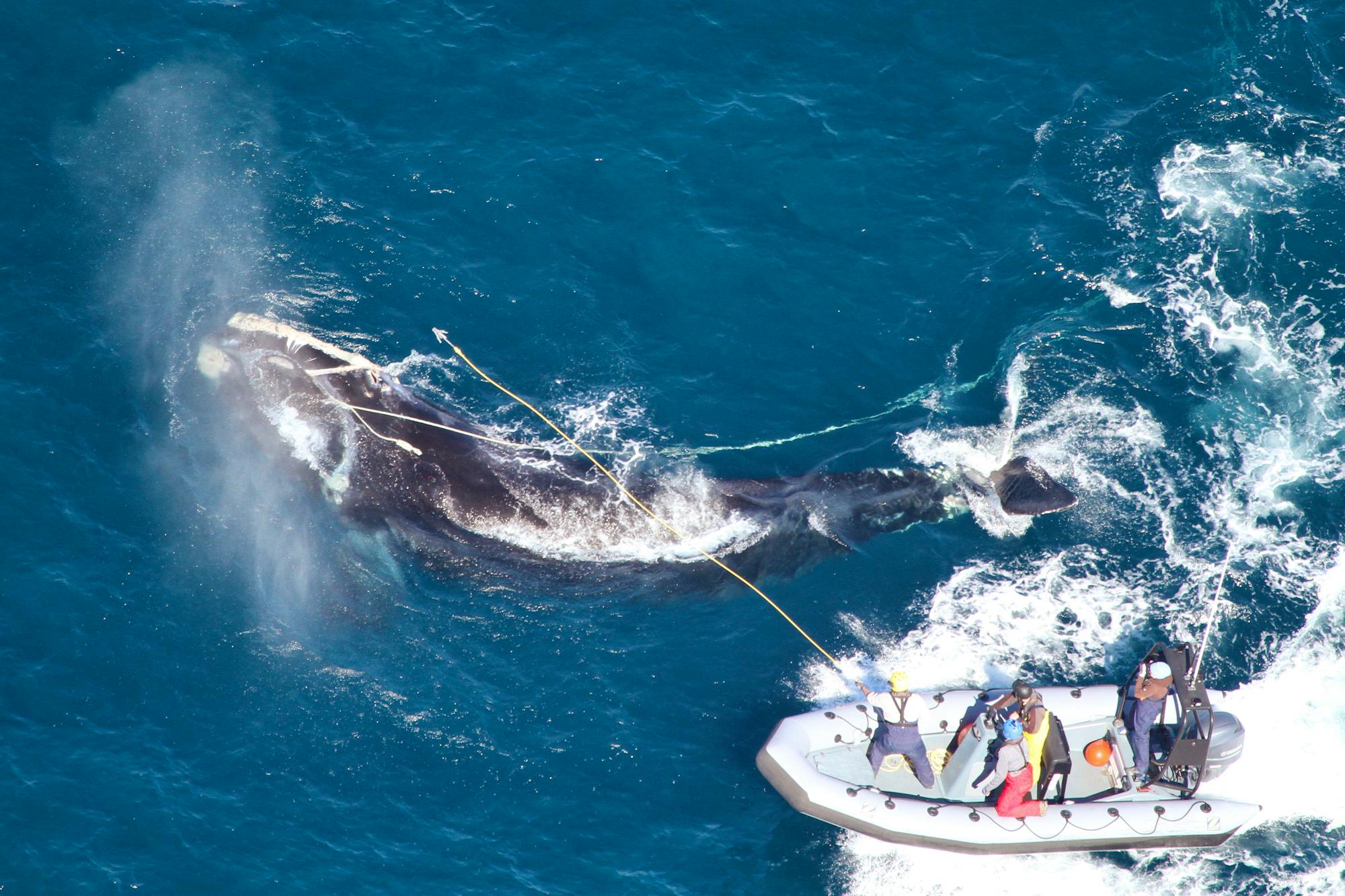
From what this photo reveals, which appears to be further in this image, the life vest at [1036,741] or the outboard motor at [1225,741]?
the outboard motor at [1225,741]

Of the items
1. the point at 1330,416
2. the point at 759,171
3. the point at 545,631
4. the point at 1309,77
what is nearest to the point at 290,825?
the point at 545,631

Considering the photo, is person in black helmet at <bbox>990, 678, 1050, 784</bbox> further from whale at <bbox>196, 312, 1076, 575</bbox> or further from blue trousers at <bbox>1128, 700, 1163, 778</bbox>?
whale at <bbox>196, 312, 1076, 575</bbox>

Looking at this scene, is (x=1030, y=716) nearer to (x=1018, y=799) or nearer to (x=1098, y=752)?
(x=1018, y=799)

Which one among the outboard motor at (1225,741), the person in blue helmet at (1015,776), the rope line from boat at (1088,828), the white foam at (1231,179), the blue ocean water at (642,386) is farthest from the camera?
the white foam at (1231,179)

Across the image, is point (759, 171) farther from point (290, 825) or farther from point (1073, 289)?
point (290, 825)

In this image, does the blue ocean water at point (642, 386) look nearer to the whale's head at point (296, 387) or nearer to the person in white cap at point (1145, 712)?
the whale's head at point (296, 387)

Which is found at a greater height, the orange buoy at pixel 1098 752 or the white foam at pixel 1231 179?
the white foam at pixel 1231 179

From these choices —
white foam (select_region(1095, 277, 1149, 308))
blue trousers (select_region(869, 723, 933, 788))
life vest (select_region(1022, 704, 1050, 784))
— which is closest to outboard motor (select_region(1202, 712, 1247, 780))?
life vest (select_region(1022, 704, 1050, 784))

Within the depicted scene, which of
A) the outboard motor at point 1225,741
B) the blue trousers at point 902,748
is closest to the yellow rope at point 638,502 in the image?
the blue trousers at point 902,748

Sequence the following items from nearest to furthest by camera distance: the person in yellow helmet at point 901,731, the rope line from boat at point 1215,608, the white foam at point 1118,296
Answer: the person in yellow helmet at point 901,731 < the rope line from boat at point 1215,608 < the white foam at point 1118,296
